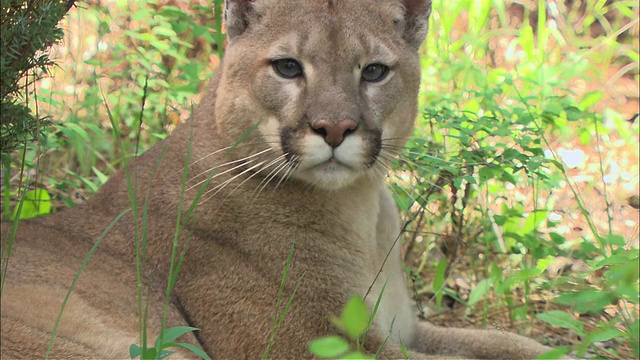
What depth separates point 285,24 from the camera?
345cm

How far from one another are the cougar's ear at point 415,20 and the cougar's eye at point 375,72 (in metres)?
0.33

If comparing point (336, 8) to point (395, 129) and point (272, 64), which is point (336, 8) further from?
point (395, 129)

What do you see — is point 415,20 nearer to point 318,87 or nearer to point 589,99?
point 318,87

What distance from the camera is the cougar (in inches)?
128

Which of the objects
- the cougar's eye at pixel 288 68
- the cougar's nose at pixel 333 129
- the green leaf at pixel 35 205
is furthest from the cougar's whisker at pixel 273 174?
the green leaf at pixel 35 205

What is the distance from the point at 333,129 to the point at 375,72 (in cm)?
48

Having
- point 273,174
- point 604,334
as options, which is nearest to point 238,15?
point 273,174

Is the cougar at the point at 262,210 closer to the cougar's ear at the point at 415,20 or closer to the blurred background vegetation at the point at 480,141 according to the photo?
the cougar's ear at the point at 415,20

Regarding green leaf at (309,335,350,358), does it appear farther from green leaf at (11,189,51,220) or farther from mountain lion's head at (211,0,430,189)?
green leaf at (11,189,51,220)

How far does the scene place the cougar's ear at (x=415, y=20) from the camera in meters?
3.76

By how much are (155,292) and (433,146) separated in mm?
1820

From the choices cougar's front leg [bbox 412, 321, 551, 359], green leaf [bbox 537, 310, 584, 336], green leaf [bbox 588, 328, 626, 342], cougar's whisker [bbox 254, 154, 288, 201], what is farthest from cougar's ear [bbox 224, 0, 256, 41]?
green leaf [bbox 588, 328, 626, 342]

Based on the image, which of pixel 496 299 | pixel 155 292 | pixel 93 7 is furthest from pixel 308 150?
pixel 93 7

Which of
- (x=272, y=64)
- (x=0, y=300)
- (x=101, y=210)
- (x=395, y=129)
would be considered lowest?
(x=0, y=300)
